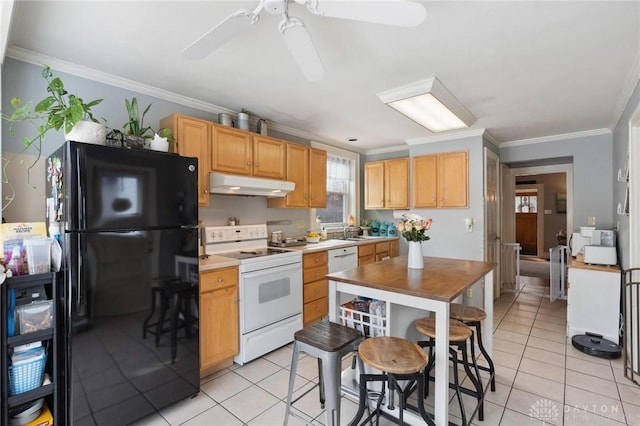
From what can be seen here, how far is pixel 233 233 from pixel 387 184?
106 inches

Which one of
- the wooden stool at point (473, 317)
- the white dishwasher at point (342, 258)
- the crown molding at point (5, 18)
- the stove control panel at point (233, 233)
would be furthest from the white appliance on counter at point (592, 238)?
the crown molding at point (5, 18)

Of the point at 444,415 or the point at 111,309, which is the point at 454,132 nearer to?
the point at 444,415

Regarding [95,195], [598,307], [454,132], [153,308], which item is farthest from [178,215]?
[598,307]

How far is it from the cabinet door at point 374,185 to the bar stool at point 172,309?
11.4 ft

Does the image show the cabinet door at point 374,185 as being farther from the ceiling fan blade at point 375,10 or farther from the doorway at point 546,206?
the doorway at point 546,206

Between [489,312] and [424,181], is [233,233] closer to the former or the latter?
[489,312]

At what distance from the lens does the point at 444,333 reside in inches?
66.4

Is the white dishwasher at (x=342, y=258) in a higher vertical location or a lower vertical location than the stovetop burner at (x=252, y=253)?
lower

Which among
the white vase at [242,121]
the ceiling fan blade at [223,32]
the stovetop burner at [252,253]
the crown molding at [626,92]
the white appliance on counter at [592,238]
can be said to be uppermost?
the crown molding at [626,92]

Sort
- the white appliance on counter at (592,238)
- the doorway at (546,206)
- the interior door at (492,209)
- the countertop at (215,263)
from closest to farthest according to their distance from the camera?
the countertop at (215,263)
the white appliance on counter at (592,238)
the interior door at (492,209)
the doorway at (546,206)

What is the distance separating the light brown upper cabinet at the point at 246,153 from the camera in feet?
9.35

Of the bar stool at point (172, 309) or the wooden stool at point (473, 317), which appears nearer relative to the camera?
the bar stool at point (172, 309)

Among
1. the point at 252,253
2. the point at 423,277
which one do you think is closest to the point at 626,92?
the point at 423,277

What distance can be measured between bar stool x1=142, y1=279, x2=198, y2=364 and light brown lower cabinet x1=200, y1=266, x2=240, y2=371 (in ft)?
0.84
